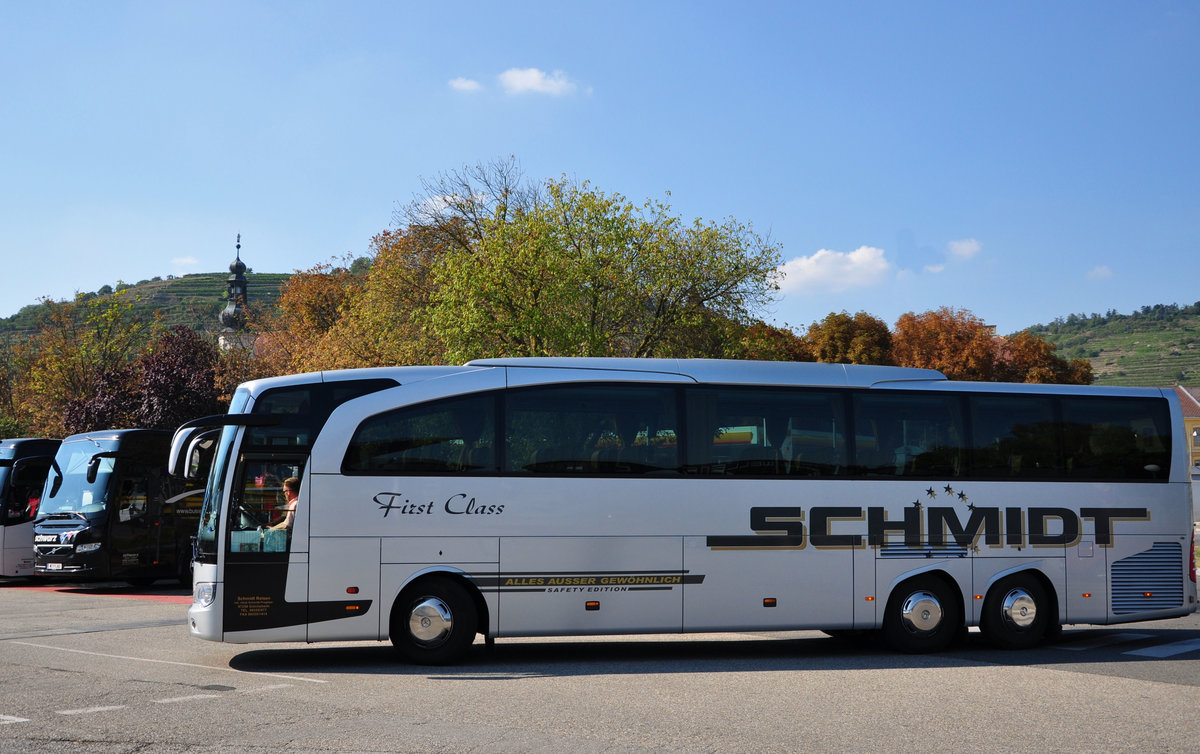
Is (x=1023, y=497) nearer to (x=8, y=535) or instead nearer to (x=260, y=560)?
(x=260, y=560)

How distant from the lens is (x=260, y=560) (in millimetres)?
11125

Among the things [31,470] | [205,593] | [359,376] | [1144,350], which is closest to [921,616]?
[359,376]

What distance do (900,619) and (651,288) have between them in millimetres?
19838

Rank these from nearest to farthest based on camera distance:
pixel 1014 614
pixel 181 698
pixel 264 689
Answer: pixel 181 698
pixel 264 689
pixel 1014 614

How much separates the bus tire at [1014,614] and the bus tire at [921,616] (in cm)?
39

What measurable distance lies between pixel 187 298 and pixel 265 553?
6618 inches

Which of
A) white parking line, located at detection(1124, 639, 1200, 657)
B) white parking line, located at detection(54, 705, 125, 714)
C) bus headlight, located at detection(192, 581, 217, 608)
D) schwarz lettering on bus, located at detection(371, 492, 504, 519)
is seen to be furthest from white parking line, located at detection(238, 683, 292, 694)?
white parking line, located at detection(1124, 639, 1200, 657)

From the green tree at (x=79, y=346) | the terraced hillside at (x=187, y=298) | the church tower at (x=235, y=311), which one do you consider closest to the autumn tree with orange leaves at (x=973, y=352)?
the green tree at (x=79, y=346)

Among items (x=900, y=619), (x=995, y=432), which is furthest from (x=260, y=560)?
(x=995, y=432)

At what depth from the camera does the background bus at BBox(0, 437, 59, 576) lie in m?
23.6

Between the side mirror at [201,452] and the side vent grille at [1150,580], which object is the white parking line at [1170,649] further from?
the side mirror at [201,452]

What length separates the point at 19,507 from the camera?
2373 cm

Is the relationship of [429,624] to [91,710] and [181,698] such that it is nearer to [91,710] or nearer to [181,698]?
[181,698]

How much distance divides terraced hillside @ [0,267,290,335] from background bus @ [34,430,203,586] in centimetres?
11334
